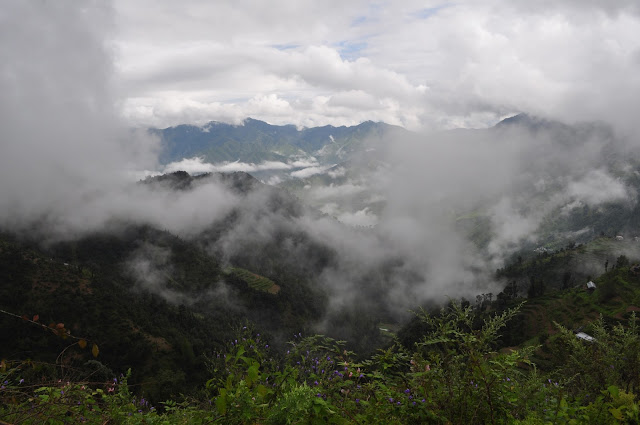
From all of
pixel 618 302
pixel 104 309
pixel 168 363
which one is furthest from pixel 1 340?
pixel 618 302

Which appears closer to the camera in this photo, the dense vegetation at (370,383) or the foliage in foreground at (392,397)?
the foliage in foreground at (392,397)

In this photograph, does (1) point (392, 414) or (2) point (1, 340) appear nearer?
(1) point (392, 414)

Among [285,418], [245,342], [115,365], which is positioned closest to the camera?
[285,418]

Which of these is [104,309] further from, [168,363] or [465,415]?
[465,415]

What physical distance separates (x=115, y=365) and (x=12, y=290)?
6263cm

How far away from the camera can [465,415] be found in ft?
17.4

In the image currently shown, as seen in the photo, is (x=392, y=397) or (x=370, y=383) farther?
(x=370, y=383)

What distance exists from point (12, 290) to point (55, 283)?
12.7 meters

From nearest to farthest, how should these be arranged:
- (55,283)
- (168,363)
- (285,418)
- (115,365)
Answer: (285,418) → (115,365) → (168,363) → (55,283)

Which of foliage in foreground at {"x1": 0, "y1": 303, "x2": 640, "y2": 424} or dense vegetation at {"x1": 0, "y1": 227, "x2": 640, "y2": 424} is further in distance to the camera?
dense vegetation at {"x1": 0, "y1": 227, "x2": 640, "y2": 424}

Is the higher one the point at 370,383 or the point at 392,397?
the point at 392,397

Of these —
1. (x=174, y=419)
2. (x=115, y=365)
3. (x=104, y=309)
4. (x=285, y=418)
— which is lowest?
(x=115, y=365)

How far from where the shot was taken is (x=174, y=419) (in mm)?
6848

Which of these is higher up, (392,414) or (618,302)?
(392,414)
